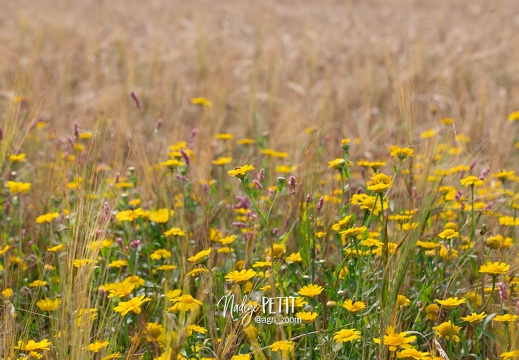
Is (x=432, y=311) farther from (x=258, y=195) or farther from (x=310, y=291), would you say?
(x=258, y=195)

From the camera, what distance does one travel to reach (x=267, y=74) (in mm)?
4422

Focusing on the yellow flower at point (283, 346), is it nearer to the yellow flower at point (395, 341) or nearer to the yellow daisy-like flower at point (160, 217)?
the yellow flower at point (395, 341)

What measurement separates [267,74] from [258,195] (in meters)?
2.13

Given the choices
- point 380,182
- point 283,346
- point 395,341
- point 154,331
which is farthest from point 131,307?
point 380,182

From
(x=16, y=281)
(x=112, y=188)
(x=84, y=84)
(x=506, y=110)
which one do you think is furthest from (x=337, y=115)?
(x=16, y=281)

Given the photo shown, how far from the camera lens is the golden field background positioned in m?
3.58

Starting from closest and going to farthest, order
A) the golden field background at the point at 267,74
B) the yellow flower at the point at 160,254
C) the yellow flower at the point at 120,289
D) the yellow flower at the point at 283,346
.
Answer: the yellow flower at the point at 283,346, the yellow flower at the point at 120,289, the yellow flower at the point at 160,254, the golden field background at the point at 267,74

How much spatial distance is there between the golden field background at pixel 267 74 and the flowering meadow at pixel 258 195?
0.03 metres

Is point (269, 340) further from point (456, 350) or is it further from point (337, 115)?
point (337, 115)

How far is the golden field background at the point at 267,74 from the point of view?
3.58 m

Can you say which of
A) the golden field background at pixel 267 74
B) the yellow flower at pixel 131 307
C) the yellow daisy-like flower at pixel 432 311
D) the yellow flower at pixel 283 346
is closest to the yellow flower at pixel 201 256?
the yellow flower at pixel 131 307

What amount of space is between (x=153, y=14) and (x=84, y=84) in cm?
303

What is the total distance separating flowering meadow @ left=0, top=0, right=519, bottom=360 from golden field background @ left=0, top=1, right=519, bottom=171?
0.03m

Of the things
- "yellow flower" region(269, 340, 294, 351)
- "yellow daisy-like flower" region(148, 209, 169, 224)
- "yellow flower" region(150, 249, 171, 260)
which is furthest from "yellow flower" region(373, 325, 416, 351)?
"yellow daisy-like flower" region(148, 209, 169, 224)
